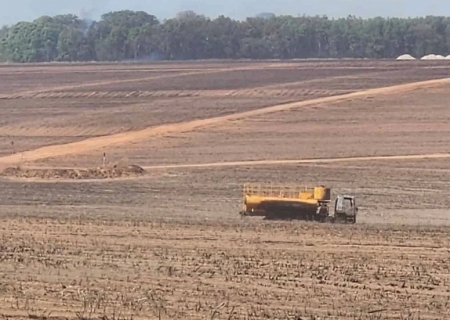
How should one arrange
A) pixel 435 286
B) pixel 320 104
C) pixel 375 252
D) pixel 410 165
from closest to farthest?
pixel 435 286 → pixel 375 252 → pixel 410 165 → pixel 320 104

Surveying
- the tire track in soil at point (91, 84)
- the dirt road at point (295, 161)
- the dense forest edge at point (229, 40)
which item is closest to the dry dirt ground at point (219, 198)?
the dirt road at point (295, 161)

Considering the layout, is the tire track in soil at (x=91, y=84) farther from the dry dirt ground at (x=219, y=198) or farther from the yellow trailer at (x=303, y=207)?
the yellow trailer at (x=303, y=207)

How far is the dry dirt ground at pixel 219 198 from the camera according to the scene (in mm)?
13906

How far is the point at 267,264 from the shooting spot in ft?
55.1

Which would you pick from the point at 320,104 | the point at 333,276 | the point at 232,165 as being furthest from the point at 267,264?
the point at 320,104

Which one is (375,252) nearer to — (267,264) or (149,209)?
(267,264)

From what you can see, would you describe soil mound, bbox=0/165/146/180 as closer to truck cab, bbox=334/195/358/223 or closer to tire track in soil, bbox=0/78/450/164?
tire track in soil, bbox=0/78/450/164

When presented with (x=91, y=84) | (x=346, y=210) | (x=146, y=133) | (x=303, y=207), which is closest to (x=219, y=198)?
(x=303, y=207)

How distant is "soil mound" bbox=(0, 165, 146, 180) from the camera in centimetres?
3228

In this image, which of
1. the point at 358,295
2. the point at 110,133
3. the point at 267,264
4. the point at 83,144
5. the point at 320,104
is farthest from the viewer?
the point at 320,104

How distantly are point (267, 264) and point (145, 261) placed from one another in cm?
194

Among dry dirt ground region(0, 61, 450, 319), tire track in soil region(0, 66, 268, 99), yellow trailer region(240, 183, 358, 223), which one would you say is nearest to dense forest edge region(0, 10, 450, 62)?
tire track in soil region(0, 66, 268, 99)

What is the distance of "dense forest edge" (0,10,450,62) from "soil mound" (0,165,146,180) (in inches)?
3293

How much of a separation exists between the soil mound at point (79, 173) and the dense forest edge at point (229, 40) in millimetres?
83636
